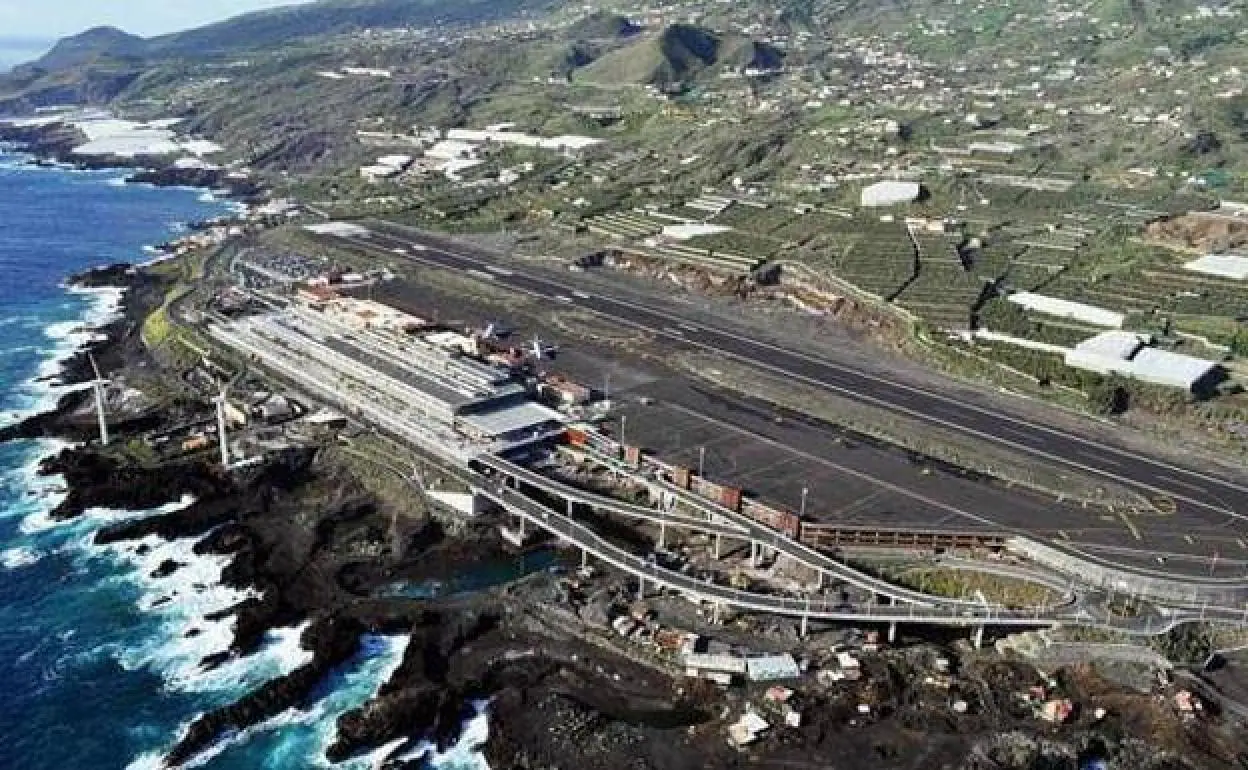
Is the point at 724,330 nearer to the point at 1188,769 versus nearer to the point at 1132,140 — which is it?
the point at 1188,769

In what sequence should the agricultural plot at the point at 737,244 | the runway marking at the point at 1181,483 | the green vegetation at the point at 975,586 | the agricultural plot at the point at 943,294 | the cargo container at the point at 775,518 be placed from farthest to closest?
1. the agricultural plot at the point at 737,244
2. the agricultural plot at the point at 943,294
3. the runway marking at the point at 1181,483
4. the cargo container at the point at 775,518
5. the green vegetation at the point at 975,586

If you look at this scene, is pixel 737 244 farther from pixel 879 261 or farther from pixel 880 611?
pixel 880 611

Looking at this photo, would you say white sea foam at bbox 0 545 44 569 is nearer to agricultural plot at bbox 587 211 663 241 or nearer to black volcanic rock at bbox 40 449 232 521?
black volcanic rock at bbox 40 449 232 521

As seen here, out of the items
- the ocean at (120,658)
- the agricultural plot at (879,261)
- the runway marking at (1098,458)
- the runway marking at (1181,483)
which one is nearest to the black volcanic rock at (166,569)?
the ocean at (120,658)

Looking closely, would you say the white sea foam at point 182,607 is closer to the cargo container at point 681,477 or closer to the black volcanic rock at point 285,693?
the black volcanic rock at point 285,693

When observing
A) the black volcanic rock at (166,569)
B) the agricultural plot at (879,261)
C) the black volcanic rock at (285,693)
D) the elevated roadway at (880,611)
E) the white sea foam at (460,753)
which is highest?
the agricultural plot at (879,261)

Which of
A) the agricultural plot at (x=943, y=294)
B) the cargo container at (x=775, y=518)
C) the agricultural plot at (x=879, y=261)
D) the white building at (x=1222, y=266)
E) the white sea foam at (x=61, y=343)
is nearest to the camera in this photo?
the cargo container at (x=775, y=518)
